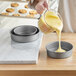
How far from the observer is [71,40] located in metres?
1.48

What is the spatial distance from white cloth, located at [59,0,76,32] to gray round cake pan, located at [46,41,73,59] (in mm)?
309

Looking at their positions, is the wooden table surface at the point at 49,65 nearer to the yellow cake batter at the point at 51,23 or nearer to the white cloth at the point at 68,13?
the yellow cake batter at the point at 51,23

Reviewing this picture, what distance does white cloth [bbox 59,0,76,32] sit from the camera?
1.62m

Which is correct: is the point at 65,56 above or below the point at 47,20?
below

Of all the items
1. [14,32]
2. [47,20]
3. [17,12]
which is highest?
[47,20]

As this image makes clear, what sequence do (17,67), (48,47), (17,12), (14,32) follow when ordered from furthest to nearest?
(17,12) < (14,32) < (48,47) < (17,67)

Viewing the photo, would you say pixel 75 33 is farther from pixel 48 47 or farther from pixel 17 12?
pixel 17 12

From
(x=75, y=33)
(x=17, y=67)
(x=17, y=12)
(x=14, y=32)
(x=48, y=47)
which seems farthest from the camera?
(x=17, y=12)

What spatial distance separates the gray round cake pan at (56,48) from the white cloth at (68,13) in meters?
0.31

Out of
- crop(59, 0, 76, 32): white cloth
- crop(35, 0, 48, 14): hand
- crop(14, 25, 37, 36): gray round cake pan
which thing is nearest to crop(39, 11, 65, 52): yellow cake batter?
crop(35, 0, 48, 14): hand

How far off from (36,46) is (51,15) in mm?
213

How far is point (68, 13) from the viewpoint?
1.63 metres

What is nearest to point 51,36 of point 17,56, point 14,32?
point 14,32

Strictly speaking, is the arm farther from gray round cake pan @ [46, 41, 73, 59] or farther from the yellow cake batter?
gray round cake pan @ [46, 41, 73, 59]
